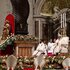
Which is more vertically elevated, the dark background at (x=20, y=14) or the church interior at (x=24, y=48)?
the dark background at (x=20, y=14)

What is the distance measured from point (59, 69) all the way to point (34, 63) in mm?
951

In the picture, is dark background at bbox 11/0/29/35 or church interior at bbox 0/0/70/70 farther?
dark background at bbox 11/0/29/35

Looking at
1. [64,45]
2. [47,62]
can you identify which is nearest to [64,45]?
[64,45]

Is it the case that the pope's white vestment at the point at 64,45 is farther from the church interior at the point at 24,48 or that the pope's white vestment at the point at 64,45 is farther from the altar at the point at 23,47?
the altar at the point at 23,47

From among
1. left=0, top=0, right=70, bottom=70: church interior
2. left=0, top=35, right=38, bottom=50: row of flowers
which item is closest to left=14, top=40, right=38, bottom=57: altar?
left=0, top=0, right=70, bottom=70: church interior

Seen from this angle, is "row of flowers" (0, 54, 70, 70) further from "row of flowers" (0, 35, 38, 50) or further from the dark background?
the dark background

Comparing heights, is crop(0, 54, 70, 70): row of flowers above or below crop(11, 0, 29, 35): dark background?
below

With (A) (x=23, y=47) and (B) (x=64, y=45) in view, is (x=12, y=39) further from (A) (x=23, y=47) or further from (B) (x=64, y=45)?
(B) (x=64, y=45)

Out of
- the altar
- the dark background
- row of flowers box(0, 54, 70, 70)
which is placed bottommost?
row of flowers box(0, 54, 70, 70)

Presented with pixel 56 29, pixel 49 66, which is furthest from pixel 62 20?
pixel 49 66

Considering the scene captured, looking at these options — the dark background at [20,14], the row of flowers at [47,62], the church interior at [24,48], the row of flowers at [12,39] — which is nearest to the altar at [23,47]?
the church interior at [24,48]

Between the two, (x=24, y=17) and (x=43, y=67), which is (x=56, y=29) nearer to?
(x=24, y=17)

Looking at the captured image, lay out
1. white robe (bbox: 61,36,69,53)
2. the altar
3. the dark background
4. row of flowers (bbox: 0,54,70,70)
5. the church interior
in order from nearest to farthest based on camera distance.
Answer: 1. the church interior
2. row of flowers (bbox: 0,54,70,70)
3. the altar
4. the dark background
5. white robe (bbox: 61,36,69,53)

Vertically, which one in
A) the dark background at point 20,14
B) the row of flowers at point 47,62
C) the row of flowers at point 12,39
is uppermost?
the dark background at point 20,14
